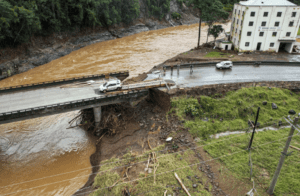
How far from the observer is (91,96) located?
94.6ft

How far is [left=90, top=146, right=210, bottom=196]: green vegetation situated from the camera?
2038 centimetres

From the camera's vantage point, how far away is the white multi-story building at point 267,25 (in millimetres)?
45469

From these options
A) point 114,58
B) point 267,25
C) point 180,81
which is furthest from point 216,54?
point 114,58

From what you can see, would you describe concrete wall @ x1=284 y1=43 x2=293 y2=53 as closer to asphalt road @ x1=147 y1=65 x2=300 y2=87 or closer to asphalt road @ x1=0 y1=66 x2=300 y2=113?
asphalt road @ x1=147 y1=65 x2=300 y2=87

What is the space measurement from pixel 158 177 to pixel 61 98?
1685 centimetres

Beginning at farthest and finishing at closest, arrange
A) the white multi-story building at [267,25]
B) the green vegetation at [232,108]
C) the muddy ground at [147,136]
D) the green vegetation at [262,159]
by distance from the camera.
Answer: the white multi-story building at [267,25] < the green vegetation at [232,108] < the muddy ground at [147,136] < the green vegetation at [262,159]

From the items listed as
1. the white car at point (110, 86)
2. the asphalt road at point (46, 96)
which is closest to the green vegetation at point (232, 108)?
the white car at point (110, 86)

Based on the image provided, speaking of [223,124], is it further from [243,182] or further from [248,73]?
[248,73]

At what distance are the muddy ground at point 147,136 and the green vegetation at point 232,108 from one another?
6.29 feet

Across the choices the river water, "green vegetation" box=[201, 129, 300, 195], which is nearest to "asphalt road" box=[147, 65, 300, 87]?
"green vegetation" box=[201, 129, 300, 195]

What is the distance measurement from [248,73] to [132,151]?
25.6 metres

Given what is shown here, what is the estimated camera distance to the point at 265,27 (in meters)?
47.1

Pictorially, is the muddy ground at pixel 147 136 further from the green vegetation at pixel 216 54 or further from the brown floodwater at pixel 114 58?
the green vegetation at pixel 216 54

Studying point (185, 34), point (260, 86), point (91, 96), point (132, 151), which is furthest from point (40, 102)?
point (185, 34)
